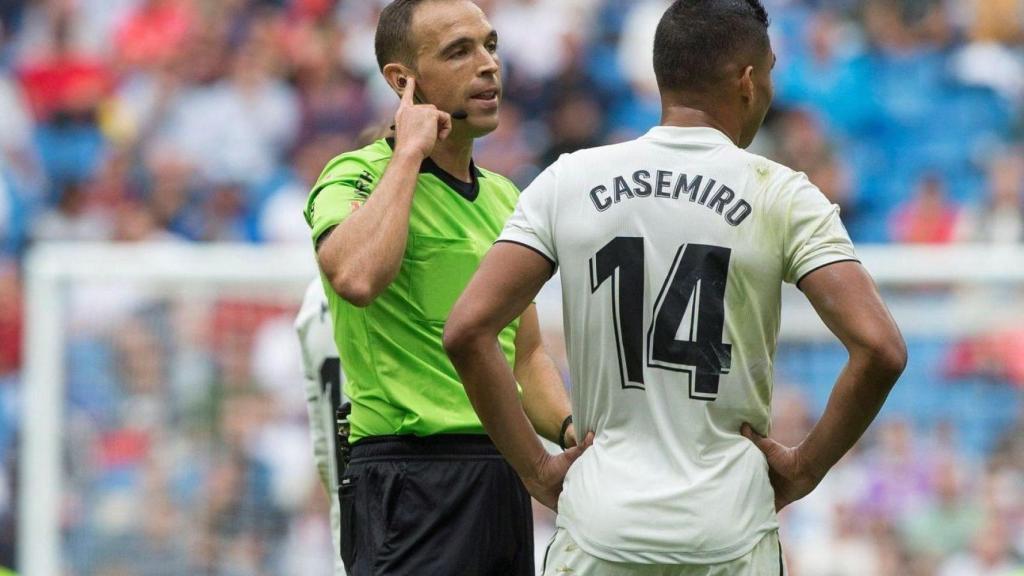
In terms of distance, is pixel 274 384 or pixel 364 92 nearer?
pixel 274 384

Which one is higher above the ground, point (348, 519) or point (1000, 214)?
point (1000, 214)

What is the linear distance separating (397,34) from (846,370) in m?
1.58

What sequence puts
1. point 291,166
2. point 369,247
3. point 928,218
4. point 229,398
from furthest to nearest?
point 291,166, point 928,218, point 229,398, point 369,247

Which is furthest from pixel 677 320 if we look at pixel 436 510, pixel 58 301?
pixel 58 301

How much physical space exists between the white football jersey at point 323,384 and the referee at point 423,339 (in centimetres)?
90

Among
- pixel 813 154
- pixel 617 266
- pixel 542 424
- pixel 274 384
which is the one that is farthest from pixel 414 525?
pixel 813 154

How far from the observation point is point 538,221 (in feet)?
12.3

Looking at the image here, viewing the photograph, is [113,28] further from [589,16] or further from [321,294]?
[321,294]

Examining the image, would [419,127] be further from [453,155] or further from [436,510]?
[436,510]

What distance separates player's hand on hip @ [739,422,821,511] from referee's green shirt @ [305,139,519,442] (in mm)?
855

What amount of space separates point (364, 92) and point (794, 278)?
9254mm

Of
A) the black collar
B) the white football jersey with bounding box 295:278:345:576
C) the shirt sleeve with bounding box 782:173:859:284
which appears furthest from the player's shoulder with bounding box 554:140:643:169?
the white football jersey with bounding box 295:278:345:576

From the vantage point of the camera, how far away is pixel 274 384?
830 centimetres

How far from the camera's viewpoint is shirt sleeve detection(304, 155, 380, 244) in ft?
13.8
